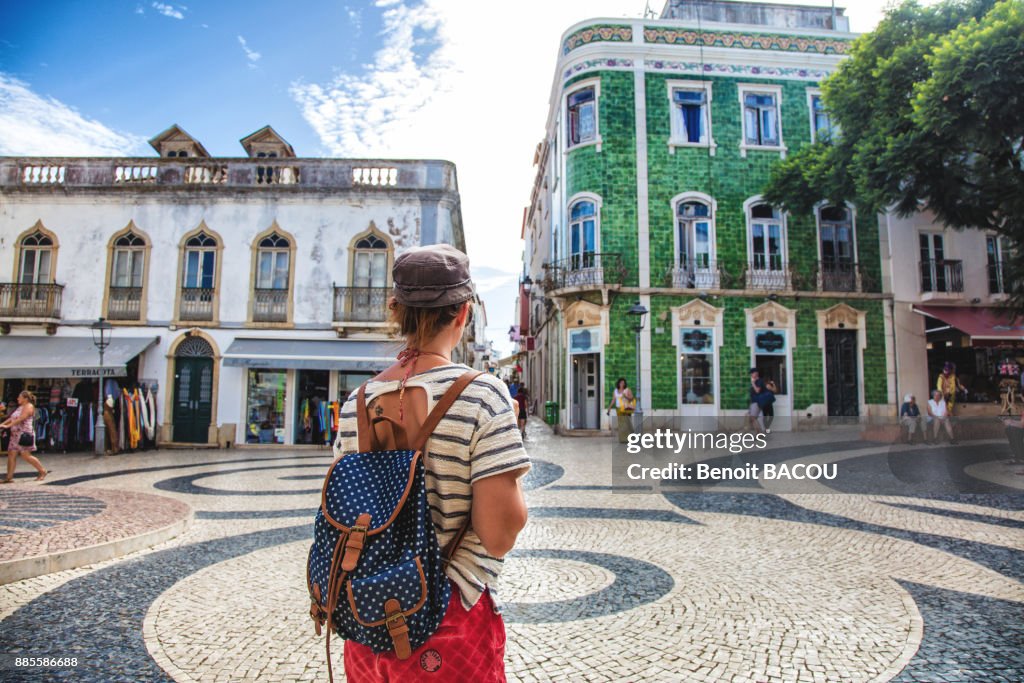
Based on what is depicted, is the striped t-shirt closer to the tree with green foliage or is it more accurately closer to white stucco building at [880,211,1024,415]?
the tree with green foliage

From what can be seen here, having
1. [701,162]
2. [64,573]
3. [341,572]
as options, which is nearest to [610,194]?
[701,162]

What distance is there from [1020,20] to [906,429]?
904 centimetres

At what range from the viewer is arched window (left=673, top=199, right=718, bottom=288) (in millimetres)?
19641

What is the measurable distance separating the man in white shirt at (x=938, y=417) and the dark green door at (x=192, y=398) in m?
18.0

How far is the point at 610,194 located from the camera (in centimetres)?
1958

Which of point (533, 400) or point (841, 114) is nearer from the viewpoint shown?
point (841, 114)

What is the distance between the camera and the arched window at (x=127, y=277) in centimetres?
1666

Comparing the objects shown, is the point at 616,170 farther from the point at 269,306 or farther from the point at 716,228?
the point at 269,306

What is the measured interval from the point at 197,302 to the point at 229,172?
3.83 metres

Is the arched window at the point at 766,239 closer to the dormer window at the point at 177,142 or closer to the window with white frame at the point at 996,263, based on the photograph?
the window with white frame at the point at 996,263

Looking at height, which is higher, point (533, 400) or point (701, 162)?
point (701, 162)

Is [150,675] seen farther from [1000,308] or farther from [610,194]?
[1000,308]

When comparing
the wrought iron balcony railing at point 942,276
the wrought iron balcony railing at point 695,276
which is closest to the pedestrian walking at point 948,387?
the wrought iron balcony railing at point 942,276

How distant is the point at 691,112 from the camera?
2016 centimetres
